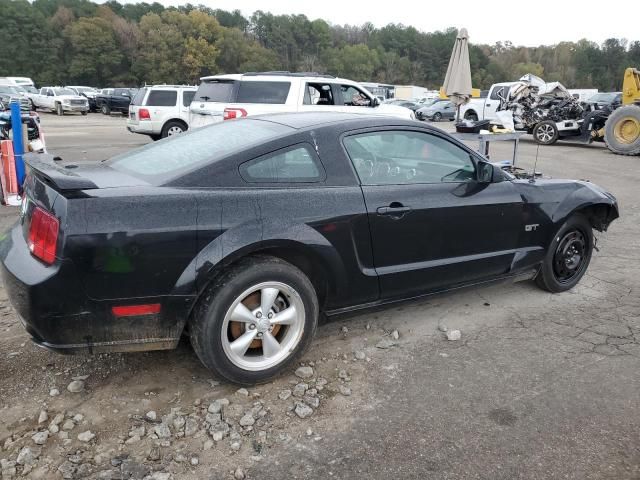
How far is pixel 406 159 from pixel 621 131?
14226 mm

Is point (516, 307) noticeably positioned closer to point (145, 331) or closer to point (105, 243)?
point (145, 331)

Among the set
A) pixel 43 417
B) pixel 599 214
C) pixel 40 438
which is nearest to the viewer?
pixel 40 438

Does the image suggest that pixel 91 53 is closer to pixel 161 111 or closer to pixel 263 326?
pixel 161 111

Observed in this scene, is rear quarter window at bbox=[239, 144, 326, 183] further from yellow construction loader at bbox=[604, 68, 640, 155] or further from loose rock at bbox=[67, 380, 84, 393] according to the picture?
yellow construction loader at bbox=[604, 68, 640, 155]

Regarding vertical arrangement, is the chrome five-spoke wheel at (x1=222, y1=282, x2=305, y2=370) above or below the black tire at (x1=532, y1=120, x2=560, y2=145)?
below

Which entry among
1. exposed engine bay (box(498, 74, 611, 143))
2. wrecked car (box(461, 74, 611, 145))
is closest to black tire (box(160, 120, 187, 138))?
wrecked car (box(461, 74, 611, 145))

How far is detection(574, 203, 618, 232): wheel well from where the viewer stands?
4.46m

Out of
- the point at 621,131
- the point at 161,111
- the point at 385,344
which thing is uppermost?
the point at 621,131

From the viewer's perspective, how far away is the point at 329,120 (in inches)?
134

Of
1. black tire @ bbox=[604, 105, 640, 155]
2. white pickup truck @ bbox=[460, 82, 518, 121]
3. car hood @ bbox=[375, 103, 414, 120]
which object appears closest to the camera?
car hood @ bbox=[375, 103, 414, 120]

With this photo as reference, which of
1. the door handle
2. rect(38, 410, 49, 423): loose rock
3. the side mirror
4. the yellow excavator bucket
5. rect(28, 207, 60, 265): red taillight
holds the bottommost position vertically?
rect(38, 410, 49, 423): loose rock

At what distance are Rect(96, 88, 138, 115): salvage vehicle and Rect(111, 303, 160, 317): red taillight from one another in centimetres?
3400

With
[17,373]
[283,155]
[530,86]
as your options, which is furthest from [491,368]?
[530,86]

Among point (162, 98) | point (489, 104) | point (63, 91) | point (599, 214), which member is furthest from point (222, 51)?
point (599, 214)
